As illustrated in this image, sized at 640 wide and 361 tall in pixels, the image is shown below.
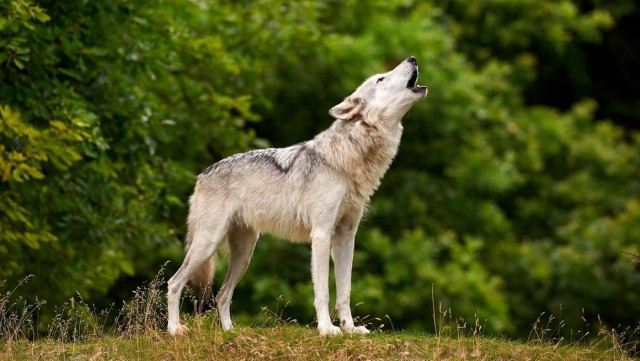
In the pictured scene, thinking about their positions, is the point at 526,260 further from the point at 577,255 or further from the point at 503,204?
the point at 503,204

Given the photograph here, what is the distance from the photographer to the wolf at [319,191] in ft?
31.0

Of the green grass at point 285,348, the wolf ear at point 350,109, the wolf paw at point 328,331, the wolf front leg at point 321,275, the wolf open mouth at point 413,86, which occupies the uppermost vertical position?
the wolf open mouth at point 413,86

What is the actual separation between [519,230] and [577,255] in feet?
6.94

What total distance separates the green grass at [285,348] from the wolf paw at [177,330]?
6 centimetres

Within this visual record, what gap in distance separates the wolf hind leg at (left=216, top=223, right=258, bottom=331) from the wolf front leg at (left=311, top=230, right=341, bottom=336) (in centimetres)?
101

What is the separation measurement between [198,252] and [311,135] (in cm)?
952

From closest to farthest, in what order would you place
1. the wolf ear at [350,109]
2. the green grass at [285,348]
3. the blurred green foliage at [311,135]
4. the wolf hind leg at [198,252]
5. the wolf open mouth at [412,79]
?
the green grass at [285,348], the wolf open mouth at [412,79], the wolf ear at [350,109], the wolf hind leg at [198,252], the blurred green foliage at [311,135]

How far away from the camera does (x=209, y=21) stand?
16812 mm

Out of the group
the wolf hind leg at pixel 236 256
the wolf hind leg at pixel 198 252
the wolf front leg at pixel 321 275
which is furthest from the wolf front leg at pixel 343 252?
the wolf hind leg at pixel 198 252

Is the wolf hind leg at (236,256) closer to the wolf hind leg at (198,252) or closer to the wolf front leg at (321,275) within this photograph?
the wolf hind leg at (198,252)

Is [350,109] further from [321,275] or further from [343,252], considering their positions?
[321,275]

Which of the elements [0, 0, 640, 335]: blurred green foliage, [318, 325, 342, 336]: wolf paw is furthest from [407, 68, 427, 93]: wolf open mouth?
[0, 0, 640, 335]: blurred green foliage

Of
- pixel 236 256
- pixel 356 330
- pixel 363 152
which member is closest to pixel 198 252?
pixel 236 256

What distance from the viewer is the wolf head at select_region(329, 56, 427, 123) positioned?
9.52 metres
